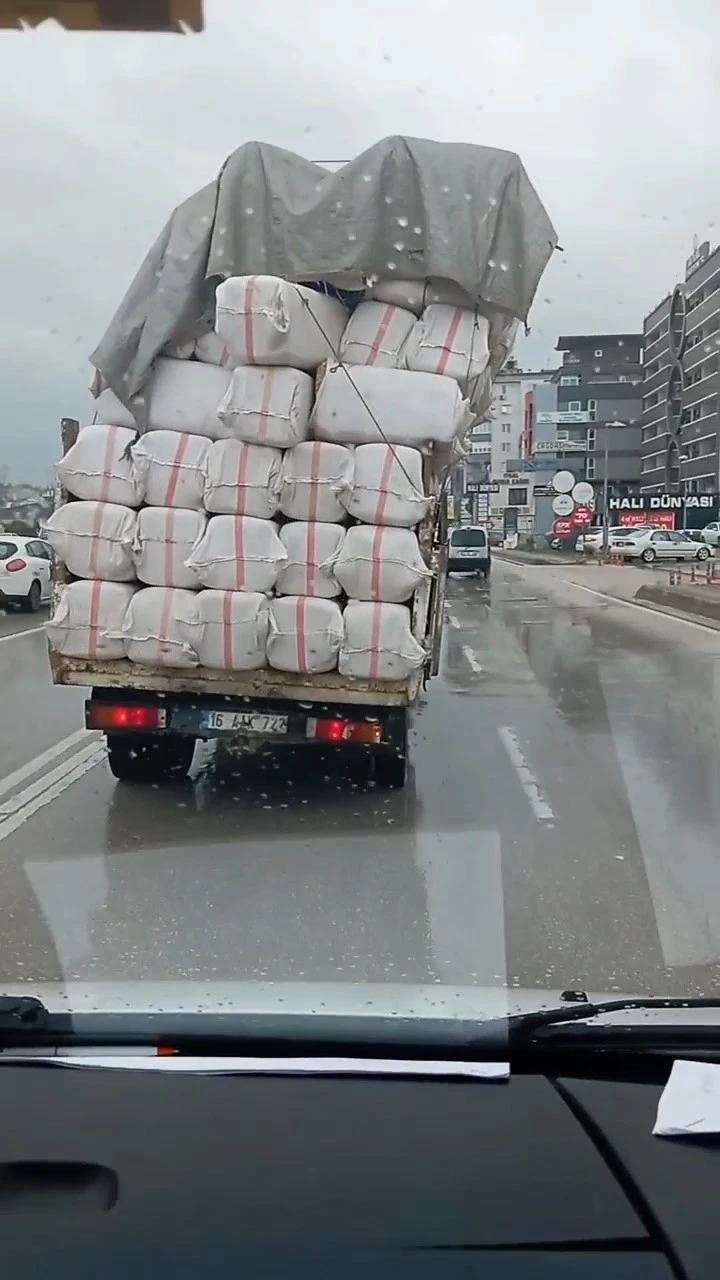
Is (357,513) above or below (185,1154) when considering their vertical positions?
above

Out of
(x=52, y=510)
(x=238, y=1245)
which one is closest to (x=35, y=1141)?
(x=238, y=1245)

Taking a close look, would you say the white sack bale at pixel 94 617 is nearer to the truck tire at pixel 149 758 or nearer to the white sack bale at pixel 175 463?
the white sack bale at pixel 175 463

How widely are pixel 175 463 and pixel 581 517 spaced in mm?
61045

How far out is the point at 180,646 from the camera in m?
7.93

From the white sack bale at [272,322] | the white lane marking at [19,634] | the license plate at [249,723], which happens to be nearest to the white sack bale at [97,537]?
the license plate at [249,723]

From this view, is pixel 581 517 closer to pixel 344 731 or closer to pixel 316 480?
pixel 344 731

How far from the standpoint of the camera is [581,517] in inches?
2655

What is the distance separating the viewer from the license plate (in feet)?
26.7

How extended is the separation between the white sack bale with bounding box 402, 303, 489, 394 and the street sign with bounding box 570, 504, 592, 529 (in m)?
58.0

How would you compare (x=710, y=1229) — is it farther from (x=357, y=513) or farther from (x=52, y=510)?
(x=52, y=510)

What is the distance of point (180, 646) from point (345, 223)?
8.70ft

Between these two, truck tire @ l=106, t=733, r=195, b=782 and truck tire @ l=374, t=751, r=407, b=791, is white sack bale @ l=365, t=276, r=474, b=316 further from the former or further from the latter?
truck tire @ l=106, t=733, r=195, b=782

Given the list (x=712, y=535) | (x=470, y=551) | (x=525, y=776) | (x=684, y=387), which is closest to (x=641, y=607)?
(x=470, y=551)

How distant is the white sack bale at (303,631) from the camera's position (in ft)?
25.7
